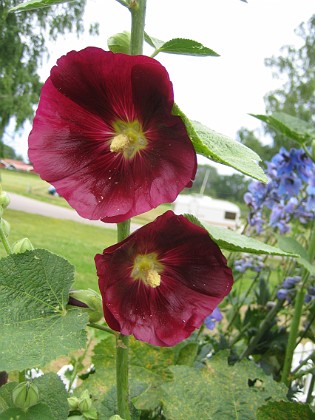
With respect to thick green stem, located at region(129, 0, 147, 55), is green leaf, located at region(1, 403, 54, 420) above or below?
below

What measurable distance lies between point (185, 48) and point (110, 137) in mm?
90

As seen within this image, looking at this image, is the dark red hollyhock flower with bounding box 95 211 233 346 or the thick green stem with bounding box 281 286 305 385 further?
the thick green stem with bounding box 281 286 305 385

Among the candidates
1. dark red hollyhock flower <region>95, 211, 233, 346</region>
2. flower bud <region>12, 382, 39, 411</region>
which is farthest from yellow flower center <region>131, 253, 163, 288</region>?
flower bud <region>12, 382, 39, 411</region>

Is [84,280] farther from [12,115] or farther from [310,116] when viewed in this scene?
[310,116]

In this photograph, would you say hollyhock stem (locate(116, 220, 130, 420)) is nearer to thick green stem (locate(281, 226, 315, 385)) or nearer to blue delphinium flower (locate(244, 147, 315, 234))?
thick green stem (locate(281, 226, 315, 385))

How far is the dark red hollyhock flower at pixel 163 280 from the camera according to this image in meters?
0.35

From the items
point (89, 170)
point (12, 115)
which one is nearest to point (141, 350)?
point (89, 170)

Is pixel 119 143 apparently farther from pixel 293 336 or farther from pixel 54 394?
pixel 293 336

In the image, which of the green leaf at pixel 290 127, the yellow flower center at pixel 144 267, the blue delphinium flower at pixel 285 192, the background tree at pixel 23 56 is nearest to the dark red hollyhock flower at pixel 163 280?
the yellow flower center at pixel 144 267

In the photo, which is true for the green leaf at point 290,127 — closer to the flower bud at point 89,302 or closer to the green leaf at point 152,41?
the green leaf at point 152,41

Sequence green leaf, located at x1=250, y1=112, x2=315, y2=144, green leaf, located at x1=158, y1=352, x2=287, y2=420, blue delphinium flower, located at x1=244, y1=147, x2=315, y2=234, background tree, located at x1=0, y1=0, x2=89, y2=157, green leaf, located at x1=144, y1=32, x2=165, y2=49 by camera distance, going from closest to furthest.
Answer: green leaf, located at x1=144, y1=32, x2=165, y2=49
green leaf, located at x1=158, y1=352, x2=287, y2=420
green leaf, located at x1=250, y1=112, x2=315, y2=144
blue delphinium flower, located at x1=244, y1=147, x2=315, y2=234
background tree, located at x1=0, y1=0, x2=89, y2=157

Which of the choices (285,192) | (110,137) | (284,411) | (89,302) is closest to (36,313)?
(89,302)

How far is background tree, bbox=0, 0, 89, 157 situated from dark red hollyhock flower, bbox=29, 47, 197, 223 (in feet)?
20.9

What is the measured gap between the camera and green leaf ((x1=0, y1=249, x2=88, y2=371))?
1.03 feet
